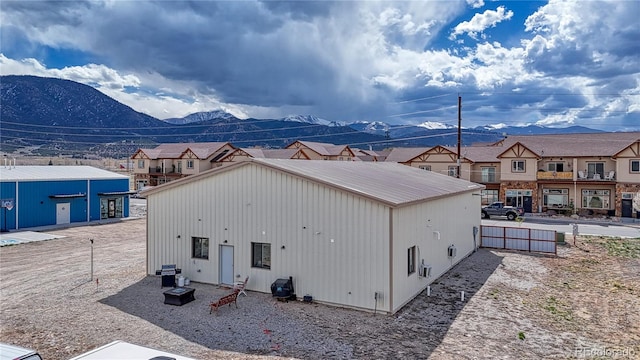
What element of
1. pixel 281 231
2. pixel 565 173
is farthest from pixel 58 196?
pixel 565 173

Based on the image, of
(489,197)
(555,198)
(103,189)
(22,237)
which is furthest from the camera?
(489,197)

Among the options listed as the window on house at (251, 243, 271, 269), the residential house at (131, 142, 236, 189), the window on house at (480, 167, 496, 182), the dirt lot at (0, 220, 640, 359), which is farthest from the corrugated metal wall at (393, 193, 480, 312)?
the residential house at (131, 142, 236, 189)

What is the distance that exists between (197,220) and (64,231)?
19806mm

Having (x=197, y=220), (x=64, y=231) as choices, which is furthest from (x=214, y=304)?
(x=64, y=231)

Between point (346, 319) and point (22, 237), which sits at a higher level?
point (22, 237)

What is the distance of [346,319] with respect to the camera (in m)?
12.3

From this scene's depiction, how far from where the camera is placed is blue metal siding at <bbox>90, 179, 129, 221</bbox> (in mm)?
36375

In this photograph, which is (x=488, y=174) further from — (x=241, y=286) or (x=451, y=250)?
(x=241, y=286)

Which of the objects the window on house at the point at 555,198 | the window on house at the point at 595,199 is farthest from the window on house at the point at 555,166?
the window on house at the point at 595,199

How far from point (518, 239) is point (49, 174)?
35340mm

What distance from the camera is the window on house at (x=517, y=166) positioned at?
137ft

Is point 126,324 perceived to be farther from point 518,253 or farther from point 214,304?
point 518,253

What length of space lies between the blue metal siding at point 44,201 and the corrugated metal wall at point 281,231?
65.9 ft

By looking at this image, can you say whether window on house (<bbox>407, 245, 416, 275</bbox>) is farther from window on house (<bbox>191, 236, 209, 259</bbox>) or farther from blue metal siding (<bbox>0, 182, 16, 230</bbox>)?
blue metal siding (<bbox>0, 182, 16, 230</bbox>)
